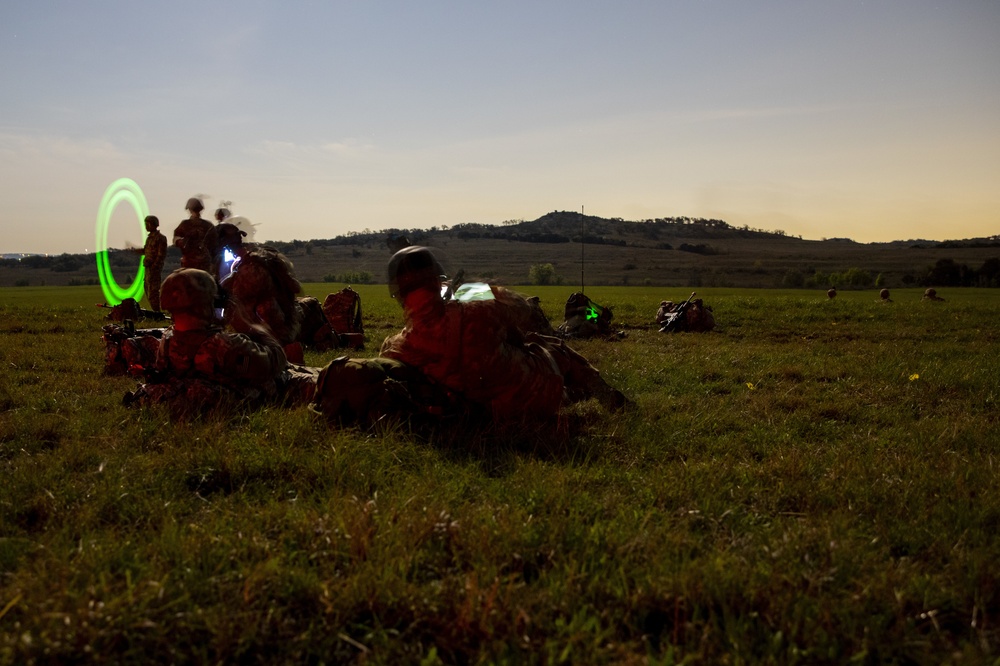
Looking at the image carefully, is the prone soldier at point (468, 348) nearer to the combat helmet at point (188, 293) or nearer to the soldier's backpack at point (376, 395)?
the soldier's backpack at point (376, 395)

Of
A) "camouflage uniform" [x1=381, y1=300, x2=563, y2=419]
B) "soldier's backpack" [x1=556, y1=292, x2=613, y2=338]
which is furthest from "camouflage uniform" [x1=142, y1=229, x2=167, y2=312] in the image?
"camouflage uniform" [x1=381, y1=300, x2=563, y2=419]

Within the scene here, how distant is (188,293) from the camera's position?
6719 millimetres

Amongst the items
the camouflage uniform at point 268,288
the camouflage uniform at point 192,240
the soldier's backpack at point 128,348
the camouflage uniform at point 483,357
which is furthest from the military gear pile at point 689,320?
the soldier's backpack at point 128,348

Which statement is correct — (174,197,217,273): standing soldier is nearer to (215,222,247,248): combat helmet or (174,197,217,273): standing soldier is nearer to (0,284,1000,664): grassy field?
(215,222,247,248): combat helmet

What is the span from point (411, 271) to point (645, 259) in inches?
4814

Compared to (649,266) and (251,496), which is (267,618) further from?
(649,266)

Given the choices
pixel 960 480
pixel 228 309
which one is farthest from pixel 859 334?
pixel 228 309

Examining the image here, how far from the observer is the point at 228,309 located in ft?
25.3

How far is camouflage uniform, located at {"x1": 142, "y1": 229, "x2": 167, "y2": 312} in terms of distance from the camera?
2034cm

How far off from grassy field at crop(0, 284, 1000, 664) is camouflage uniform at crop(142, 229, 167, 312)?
14.2 meters

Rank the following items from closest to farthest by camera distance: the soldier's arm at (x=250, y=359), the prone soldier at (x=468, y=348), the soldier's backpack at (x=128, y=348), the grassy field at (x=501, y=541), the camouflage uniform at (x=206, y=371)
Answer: the grassy field at (x=501, y=541)
the prone soldier at (x=468, y=348)
the camouflage uniform at (x=206, y=371)
the soldier's arm at (x=250, y=359)
the soldier's backpack at (x=128, y=348)

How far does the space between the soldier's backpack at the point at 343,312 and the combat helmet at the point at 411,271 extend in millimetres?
8682

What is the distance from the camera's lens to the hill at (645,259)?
70062mm

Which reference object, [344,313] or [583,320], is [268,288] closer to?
[344,313]
